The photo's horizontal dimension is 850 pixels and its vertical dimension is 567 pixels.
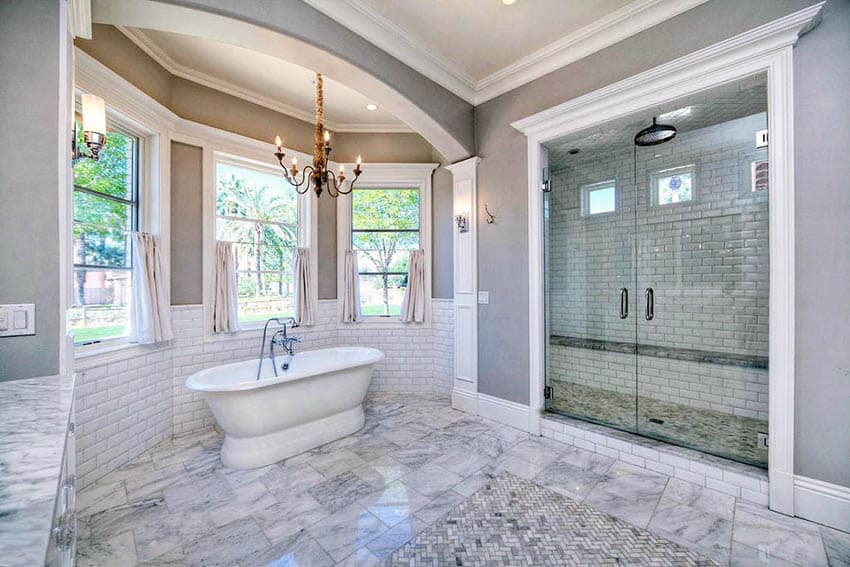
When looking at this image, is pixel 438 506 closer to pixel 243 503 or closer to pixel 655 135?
pixel 243 503

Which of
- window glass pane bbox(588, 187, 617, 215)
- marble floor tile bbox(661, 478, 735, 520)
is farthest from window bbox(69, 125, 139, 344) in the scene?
window glass pane bbox(588, 187, 617, 215)

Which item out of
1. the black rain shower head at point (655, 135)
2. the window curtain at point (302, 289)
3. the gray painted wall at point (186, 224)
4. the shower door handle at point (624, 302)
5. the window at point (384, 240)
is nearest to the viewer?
the black rain shower head at point (655, 135)

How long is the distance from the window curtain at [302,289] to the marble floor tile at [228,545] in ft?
7.12

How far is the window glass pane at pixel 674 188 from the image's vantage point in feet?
10.9

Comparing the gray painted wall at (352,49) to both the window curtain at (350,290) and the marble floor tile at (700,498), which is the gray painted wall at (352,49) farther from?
the marble floor tile at (700,498)

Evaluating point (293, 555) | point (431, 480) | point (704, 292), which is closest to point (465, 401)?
point (431, 480)

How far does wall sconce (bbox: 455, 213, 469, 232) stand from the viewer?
3.66 meters

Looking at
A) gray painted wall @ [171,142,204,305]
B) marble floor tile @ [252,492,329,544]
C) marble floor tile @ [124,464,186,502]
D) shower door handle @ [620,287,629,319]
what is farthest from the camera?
shower door handle @ [620,287,629,319]

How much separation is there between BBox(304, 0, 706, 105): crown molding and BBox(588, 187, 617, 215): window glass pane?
1286mm

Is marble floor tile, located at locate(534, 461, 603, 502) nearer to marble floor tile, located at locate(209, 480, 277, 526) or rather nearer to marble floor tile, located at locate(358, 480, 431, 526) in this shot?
marble floor tile, located at locate(358, 480, 431, 526)

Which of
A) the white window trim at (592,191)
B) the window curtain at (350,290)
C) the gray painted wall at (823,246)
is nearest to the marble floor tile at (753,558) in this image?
the gray painted wall at (823,246)

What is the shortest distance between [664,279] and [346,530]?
3.38 meters

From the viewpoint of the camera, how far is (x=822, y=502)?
6.45ft

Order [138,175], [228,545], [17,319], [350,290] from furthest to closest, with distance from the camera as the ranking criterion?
[350,290]
[138,175]
[228,545]
[17,319]
